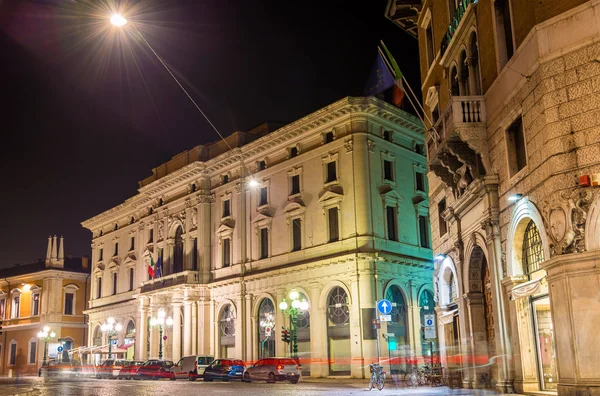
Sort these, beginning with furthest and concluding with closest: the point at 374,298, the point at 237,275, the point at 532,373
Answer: the point at 237,275 → the point at 374,298 → the point at 532,373

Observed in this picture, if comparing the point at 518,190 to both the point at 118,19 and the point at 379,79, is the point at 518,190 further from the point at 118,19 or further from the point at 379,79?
the point at 379,79

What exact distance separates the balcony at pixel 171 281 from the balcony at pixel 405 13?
28.1 m

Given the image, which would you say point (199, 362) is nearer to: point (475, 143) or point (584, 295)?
point (475, 143)

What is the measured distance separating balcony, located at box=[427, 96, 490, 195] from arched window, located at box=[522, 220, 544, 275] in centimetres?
269

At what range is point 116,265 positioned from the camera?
65875mm

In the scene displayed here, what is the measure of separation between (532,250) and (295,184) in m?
28.2

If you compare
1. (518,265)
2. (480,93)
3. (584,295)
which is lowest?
(584,295)

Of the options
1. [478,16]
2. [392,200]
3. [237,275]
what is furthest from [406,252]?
[478,16]

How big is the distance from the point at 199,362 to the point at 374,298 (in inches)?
479

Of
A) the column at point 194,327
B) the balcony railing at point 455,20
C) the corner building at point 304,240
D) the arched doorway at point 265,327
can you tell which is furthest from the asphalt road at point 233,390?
the column at point 194,327

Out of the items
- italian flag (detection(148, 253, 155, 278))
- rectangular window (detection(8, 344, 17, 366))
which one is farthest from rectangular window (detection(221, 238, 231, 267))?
rectangular window (detection(8, 344, 17, 366))

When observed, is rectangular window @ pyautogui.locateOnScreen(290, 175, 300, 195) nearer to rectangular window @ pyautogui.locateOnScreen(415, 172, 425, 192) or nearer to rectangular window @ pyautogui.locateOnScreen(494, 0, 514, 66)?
rectangular window @ pyautogui.locateOnScreen(415, 172, 425, 192)

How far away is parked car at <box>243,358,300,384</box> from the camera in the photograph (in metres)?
34.8

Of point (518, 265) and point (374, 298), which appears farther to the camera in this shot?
point (374, 298)
